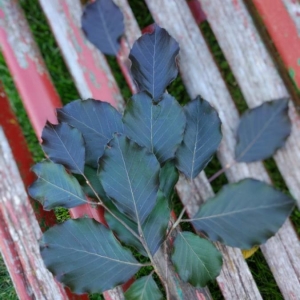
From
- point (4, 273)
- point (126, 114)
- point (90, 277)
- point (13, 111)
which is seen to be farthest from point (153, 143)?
point (4, 273)

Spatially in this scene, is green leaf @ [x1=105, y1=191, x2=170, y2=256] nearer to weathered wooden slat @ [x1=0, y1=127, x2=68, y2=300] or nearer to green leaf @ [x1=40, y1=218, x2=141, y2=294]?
green leaf @ [x1=40, y1=218, x2=141, y2=294]

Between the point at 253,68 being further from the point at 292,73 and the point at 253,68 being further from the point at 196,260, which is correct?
the point at 196,260

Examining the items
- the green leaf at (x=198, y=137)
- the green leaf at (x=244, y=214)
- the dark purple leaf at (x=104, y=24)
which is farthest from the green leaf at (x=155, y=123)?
the dark purple leaf at (x=104, y=24)

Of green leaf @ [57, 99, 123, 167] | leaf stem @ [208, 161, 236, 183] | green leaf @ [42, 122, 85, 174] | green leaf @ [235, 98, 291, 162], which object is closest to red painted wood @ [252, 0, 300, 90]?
green leaf @ [235, 98, 291, 162]

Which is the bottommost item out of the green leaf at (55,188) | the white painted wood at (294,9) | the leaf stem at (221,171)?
the leaf stem at (221,171)

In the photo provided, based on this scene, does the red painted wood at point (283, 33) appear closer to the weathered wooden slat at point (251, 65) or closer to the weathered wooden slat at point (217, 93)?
the weathered wooden slat at point (251, 65)

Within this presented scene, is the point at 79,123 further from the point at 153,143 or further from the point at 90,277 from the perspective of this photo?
the point at 90,277

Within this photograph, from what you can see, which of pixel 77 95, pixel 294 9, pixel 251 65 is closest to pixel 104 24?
pixel 77 95
